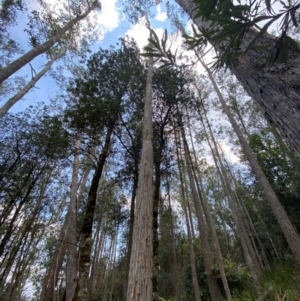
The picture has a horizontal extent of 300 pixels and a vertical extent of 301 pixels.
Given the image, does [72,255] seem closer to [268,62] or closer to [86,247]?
[86,247]

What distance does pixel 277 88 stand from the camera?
1080 millimetres

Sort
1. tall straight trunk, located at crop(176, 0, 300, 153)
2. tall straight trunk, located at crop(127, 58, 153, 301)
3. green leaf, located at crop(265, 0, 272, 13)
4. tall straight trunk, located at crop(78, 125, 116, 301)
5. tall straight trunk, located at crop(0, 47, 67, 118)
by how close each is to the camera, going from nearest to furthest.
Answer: tall straight trunk, located at crop(176, 0, 300, 153) → green leaf, located at crop(265, 0, 272, 13) → tall straight trunk, located at crop(127, 58, 153, 301) → tall straight trunk, located at crop(78, 125, 116, 301) → tall straight trunk, located at crop(0, 47, 67, 118)

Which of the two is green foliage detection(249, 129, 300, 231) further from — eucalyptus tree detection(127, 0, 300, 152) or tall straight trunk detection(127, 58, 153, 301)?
eucalyptus tree detection(127, 0, 300, 152)

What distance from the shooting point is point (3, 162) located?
702 centimetres

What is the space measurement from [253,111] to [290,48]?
12.5 m

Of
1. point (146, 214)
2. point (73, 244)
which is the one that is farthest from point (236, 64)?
point (73, 244)

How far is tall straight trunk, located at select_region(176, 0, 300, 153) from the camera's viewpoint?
973mm

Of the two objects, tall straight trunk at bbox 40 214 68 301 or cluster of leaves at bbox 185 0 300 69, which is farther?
tall straight trunk at bbox 40 214 68 301

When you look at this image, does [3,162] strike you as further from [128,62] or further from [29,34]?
[128,62]

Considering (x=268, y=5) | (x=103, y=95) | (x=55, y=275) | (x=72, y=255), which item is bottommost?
(x=55, y=275)

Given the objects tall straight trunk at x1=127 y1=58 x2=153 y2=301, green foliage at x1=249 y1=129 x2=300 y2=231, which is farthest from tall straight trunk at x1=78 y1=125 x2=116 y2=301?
green foliage at x1=249 y1=129 x2=300 y2=231

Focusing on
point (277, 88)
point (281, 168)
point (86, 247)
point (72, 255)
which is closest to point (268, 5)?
point (277, 88)

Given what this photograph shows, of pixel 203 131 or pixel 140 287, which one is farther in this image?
pixel 203 131

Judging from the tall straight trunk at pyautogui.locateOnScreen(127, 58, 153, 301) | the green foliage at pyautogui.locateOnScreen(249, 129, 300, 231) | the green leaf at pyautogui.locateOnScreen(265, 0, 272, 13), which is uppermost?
the green foliage at pyautogui.locateOnScreen(249, 129, 300, 231)
